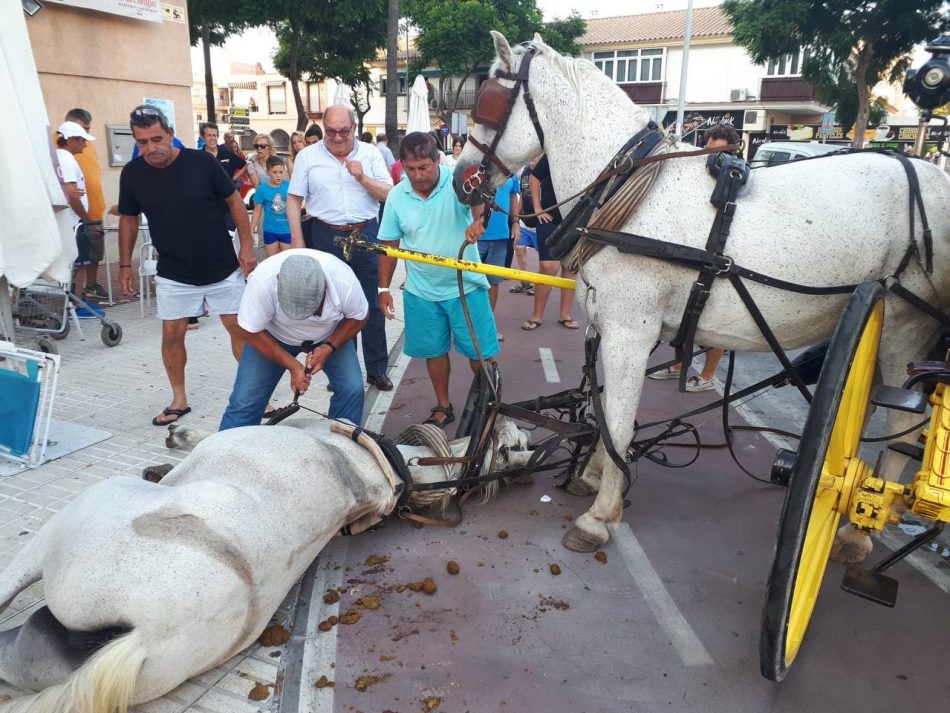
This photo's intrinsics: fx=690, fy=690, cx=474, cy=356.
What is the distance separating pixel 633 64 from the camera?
1583 inches

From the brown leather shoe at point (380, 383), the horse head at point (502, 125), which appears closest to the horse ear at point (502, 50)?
the horse head at point (502, 125)

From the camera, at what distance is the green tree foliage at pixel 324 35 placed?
23.1m

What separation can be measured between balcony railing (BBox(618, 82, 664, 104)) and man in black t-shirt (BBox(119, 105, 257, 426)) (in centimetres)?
3829

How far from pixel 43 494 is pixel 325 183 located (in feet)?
9.53

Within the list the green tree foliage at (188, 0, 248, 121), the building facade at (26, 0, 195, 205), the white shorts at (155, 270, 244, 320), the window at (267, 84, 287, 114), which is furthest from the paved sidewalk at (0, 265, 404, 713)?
the window at (267, 84, 287, 114)

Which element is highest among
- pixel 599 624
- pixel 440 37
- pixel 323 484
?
pixel 440 37

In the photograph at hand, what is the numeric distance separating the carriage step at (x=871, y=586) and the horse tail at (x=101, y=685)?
239cm

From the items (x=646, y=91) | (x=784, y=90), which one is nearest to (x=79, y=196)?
(x=784, y=90)

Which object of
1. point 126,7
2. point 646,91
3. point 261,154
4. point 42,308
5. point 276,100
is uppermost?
point 276,100

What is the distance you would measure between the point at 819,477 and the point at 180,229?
4080 mm

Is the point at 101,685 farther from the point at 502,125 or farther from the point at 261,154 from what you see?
the point at 261,154

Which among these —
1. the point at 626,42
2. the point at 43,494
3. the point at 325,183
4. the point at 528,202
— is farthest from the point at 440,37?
the point at 43,494

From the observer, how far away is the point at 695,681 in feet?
8.48

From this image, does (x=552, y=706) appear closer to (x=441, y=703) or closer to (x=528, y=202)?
(x=441, y=703)
